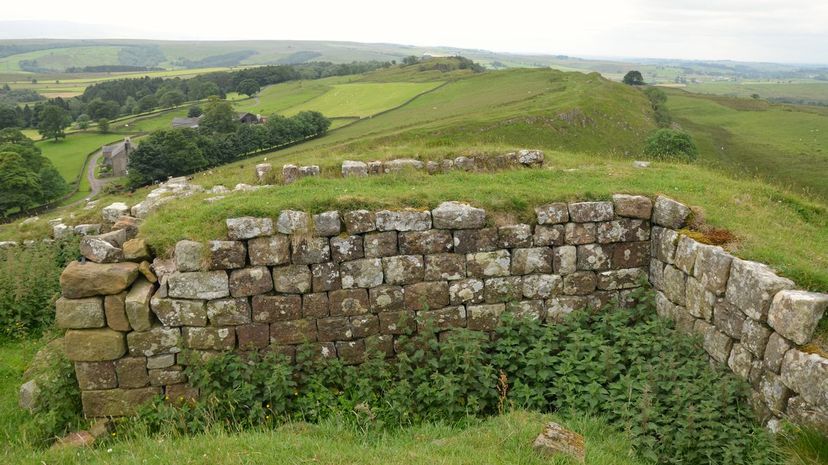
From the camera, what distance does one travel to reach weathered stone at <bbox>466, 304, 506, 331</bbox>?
336 inches

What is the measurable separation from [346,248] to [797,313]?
575 cm

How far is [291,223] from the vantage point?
25.9ft

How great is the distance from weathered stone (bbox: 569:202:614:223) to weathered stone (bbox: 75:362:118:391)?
733 centimetres

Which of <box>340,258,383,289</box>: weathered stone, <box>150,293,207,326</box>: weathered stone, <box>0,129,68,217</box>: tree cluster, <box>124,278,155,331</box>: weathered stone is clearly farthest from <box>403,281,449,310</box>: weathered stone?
<box>0,129,68,217</box>: tree cluster

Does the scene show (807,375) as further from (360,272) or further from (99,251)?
(99,251)

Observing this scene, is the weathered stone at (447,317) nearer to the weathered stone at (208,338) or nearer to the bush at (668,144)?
the weathered stone at (208,338)

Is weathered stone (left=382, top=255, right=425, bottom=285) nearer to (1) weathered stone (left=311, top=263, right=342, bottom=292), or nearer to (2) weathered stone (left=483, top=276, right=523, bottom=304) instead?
(1) weathered stone (left=311, top=263, right=342, bottom=292)

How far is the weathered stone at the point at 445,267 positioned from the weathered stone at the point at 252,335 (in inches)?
101

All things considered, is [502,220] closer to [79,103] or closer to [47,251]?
[47,251]

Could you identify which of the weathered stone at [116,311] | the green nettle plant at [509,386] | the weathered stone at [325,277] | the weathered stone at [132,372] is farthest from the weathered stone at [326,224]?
the weathered stone at [132,372]

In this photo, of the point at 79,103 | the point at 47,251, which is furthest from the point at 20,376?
the point at 79,103

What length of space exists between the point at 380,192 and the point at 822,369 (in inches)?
251

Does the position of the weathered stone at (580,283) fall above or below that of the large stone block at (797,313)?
below

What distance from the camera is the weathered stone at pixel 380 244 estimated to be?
8.14 meters
